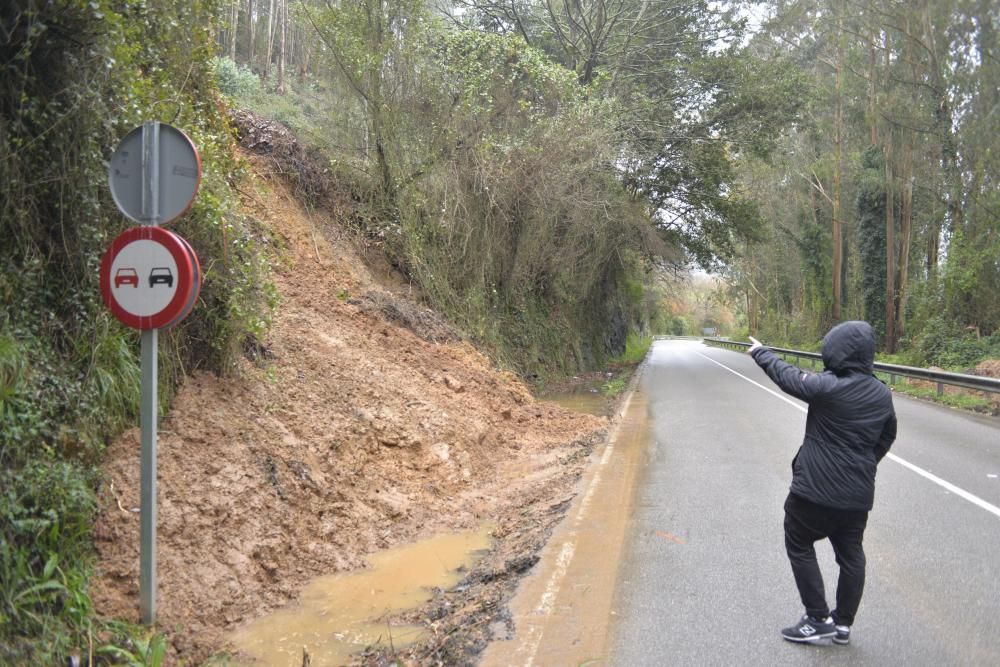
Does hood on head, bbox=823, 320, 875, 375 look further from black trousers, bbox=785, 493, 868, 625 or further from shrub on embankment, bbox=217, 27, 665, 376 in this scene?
shrub on embankment, bbox=217, 27, 665, 376

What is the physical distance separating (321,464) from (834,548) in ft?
15.4

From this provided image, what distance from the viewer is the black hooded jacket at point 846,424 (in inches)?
163

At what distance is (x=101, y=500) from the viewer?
190 inches

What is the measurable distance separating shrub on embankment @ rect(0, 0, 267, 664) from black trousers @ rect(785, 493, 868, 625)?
3985 millimetres

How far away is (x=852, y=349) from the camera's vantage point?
421 cm

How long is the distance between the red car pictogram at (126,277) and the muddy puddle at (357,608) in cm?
235

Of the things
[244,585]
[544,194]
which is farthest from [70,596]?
[544,194]

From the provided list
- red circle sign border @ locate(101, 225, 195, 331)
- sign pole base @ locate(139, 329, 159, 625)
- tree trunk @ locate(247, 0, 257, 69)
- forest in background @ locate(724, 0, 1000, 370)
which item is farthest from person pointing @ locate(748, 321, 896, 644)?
tree trunk @ locate(247, 0, 257, 69)

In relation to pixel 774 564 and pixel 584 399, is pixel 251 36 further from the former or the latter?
pixel 774 564

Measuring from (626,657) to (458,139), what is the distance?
1293 centimetres

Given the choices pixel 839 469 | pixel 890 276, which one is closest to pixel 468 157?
pixel 839 469

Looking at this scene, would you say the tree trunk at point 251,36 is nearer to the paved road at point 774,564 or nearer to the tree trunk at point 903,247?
the tree trunk at point 903,247

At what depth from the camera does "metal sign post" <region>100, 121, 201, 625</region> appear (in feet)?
14.3

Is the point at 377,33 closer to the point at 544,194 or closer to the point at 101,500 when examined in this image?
the point at 544,194
